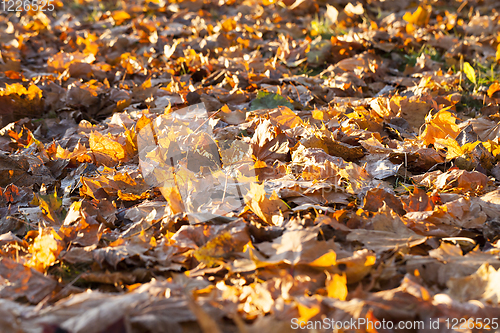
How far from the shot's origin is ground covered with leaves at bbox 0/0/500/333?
103cm

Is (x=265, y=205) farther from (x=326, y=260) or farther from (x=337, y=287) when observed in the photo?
(x=337, y=287)

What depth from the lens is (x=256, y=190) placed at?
4.87ft

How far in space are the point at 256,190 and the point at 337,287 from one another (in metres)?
0.54

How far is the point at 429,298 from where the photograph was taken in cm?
101

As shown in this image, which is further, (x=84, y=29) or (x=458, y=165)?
(x=84, y=29)

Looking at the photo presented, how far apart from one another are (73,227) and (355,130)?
140cm

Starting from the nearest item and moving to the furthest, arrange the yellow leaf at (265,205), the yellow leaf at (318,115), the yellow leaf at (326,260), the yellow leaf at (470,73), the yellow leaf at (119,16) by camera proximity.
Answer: the yellow leaf at (326,260), the yellow leaf at (265,205), the yellow leaf at (318,115), the yellow leaf at (470,73), the yellow leaf at (119,16)

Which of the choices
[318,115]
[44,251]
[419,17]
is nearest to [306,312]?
[44,251]

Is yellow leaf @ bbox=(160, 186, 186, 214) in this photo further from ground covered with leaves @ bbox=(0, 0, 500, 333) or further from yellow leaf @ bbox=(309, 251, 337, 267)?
yellow leaf @ bbox=(309, 251, 337, 267)

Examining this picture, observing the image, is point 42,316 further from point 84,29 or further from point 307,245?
point 84,29

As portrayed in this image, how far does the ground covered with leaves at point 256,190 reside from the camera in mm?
1027

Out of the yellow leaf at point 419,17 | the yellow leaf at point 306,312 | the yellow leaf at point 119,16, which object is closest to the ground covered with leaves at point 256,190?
the yellow leaf at point 306,312

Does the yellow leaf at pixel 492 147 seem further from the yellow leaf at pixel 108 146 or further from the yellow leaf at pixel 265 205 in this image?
the yellow leaf at pixel 108 146

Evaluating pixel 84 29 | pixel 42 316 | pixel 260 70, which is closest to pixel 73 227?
pixel 42 316
